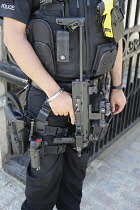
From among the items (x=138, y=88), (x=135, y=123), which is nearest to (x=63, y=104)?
(x=138, y=88)

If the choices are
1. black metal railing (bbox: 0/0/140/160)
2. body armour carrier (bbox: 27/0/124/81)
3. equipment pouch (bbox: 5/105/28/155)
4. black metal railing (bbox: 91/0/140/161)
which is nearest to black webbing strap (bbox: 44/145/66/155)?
equipment pouch (bbox: 5/105/28/155)

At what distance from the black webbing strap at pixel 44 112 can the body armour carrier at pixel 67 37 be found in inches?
7.7

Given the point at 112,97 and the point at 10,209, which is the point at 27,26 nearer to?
the point at 112,97

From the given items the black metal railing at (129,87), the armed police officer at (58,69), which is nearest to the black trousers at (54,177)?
the armed police officer at (58,69)

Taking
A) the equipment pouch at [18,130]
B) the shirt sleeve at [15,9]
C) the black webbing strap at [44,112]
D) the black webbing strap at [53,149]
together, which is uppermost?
the shirt sleeve at [15,9]

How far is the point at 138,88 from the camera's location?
3.62 meters

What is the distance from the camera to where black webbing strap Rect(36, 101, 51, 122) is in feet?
5.61

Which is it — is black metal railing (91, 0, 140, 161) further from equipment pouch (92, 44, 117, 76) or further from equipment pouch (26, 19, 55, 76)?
equipment pouch (26, 19, 55, 76)

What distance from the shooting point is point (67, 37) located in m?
1.56

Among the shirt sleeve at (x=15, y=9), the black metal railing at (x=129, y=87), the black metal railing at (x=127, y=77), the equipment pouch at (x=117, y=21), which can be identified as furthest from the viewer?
the black metal railing at (x=129, y=87)

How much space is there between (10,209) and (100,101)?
4.61ft

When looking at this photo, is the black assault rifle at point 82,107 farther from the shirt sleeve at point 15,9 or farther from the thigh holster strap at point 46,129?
the shirt sleeve at point 15,9

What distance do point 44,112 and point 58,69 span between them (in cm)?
29

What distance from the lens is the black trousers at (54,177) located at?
1810mm
